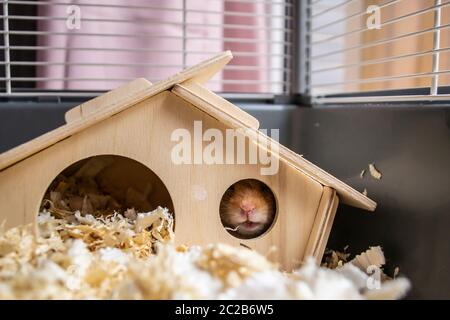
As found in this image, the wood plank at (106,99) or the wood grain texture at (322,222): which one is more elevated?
the wood plank at (106,99)

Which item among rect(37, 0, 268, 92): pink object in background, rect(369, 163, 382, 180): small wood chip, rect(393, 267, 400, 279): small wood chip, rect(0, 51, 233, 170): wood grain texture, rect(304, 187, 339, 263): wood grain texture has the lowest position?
rect(393, 267, 400, 279): small wood chip

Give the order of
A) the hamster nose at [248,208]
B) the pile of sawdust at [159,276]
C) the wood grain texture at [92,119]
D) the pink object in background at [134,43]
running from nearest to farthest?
the pile of sawdust at [159,276]
the wood grain texture at [92,119]
the hamster nose at [248,208]
the pink object in background at [134,43]

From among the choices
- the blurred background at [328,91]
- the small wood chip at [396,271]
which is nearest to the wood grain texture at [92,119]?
the blurred background at [328,91]

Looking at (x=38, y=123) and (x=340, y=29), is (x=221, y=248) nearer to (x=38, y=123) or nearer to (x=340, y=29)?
(x=38, y=123)

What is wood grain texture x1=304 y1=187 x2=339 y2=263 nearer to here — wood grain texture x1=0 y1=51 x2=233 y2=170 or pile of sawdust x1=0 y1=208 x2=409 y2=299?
pile of sawdust x1=0 y1=208 x2=409 y2=299

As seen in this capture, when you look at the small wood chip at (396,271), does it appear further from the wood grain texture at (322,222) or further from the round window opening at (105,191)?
the round window opening at (105,191)

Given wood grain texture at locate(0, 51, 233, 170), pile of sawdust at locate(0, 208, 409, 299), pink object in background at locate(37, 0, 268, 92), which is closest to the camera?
pile of sawdust at locate(0, 208, 409, 299)

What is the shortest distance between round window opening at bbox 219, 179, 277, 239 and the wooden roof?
0.10 metres

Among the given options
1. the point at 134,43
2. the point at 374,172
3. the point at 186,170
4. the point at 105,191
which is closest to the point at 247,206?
the point at 186,170

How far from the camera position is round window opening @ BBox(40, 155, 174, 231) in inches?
39.3

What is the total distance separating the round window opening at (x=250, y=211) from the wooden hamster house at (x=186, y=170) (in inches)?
1.1

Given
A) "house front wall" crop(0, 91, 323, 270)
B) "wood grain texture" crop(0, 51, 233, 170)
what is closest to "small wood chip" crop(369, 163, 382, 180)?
"house front wall" crop(0, 91, 323, 270)

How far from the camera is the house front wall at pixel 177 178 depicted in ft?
2.82
